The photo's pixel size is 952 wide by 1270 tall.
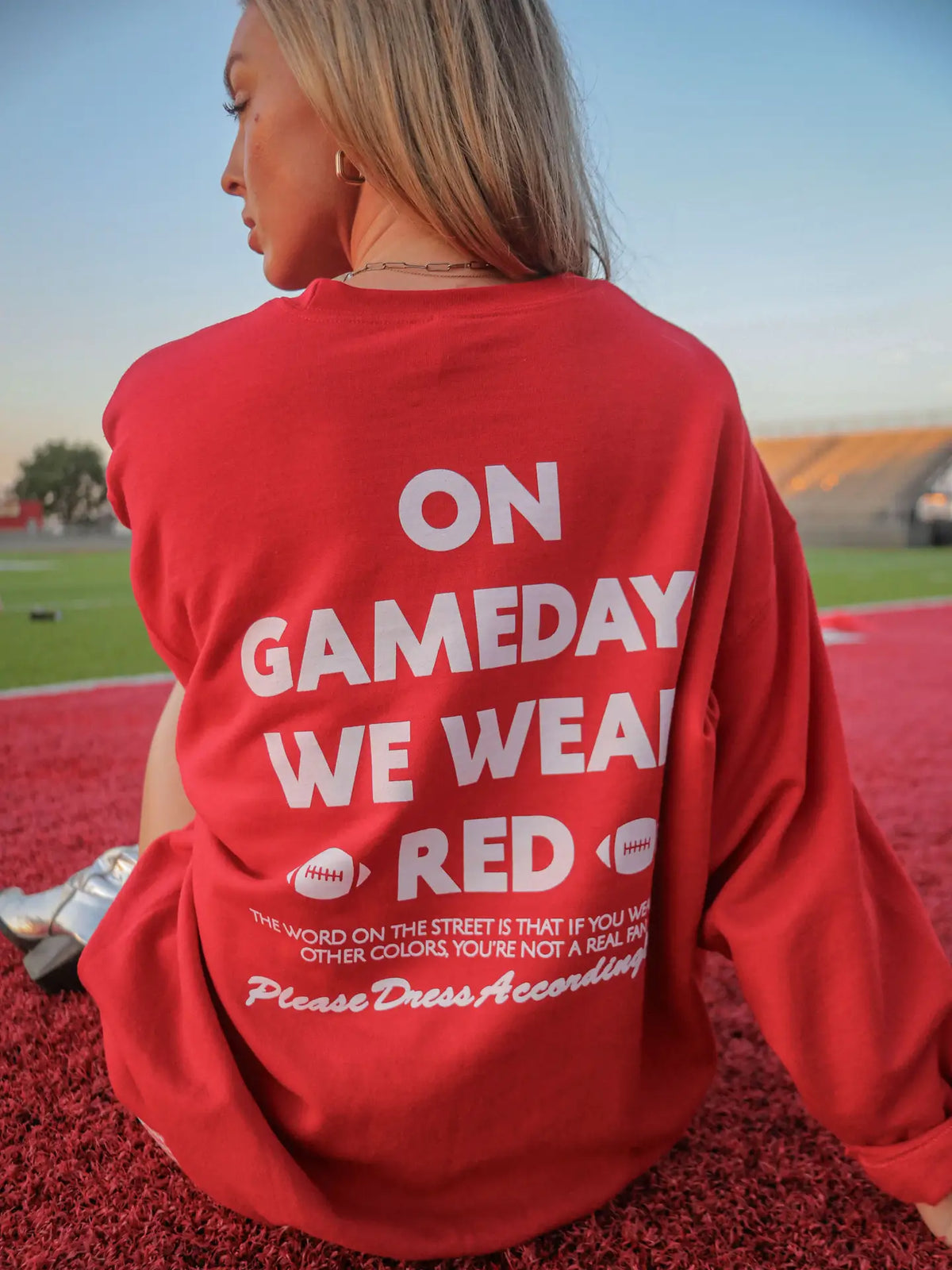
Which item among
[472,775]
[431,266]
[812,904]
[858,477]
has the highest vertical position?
[431,266]

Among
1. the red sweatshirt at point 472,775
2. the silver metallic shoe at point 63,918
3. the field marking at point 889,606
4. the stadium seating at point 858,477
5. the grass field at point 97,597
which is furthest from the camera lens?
the stadium seating at point 858,477

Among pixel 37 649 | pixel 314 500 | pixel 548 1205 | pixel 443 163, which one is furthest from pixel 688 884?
pixel 37 649

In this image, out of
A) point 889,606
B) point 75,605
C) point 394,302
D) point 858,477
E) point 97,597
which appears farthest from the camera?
point 858,477

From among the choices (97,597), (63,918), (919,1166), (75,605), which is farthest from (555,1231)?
(97,597)

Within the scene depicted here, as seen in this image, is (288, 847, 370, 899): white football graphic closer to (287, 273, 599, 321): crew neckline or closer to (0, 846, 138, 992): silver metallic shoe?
(287, 273, 599, 321): crew neckline

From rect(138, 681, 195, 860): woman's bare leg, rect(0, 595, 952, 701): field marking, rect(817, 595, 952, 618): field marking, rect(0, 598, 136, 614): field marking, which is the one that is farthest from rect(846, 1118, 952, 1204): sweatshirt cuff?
rect(0, 598, 136, 614): field marking

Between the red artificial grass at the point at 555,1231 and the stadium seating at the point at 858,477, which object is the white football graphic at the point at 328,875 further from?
the stadium seating at the point at 858,477

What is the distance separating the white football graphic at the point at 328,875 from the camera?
1.79 feet

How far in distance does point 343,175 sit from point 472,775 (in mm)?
367

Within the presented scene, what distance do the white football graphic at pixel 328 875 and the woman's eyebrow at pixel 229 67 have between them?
1.57 ft

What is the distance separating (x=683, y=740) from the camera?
58 centimetres

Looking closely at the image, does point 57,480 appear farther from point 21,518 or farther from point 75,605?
point 21,518

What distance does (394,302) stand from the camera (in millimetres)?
535

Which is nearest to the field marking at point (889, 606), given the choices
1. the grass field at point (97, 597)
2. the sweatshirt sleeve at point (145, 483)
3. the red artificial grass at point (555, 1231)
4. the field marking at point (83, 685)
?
the grass field at point (97, 597)
